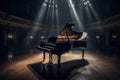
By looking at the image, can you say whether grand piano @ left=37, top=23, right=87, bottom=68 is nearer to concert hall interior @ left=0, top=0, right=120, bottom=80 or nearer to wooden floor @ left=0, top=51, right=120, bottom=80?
A: concert hall interior @ left=0, top=0, right=120, bottom=80

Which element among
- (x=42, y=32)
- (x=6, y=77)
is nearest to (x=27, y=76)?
(x=6, y=77)

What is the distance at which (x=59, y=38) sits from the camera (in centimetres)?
717

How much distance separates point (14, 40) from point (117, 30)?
999 cm

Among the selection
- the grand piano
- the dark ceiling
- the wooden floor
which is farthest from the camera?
the dark ceiling

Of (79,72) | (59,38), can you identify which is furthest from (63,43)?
(59,38)

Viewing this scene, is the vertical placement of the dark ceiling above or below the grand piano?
above

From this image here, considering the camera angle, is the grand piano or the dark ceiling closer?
the grand piano

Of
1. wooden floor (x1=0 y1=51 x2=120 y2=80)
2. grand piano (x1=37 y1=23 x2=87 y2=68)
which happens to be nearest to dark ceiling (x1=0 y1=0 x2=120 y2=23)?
grand piano (x1=37 y1=23 x2=87 y2=68)

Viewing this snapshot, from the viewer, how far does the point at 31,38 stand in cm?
1546

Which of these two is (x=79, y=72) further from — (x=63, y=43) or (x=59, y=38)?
(x=59, y=38)

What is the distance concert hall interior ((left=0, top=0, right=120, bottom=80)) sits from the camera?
5176mm

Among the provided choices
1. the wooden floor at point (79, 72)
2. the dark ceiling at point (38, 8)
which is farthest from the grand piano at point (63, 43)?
the dark ceiling at point (38, 8)

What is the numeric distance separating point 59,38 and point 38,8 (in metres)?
10.9

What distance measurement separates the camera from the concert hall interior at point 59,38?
17.0 ft
